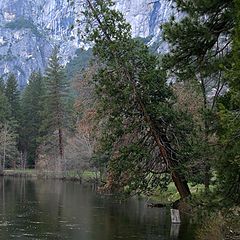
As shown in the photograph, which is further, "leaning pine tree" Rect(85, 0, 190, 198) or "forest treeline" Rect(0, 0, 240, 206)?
"leaning pine tree" Rect(85, 0, 190, 198)

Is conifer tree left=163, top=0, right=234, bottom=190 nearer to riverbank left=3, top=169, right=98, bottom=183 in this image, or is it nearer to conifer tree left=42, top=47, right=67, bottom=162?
riverbank left=3, top=169, right=98, bottom=183

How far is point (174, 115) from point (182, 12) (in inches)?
224

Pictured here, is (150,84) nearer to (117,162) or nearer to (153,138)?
(153,138)

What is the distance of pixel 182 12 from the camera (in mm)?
13117

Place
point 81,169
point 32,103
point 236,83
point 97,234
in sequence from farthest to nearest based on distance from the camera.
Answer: point 32,103
point 81,169
point 97,234
point 236,83

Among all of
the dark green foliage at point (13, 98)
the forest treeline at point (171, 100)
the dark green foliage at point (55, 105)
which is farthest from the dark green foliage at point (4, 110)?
the forest treeline at point (171, 100)

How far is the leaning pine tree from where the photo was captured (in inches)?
700

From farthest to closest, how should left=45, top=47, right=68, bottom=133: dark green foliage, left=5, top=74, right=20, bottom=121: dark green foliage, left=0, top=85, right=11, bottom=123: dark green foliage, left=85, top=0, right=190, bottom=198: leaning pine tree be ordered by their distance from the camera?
left=5, top=74, right=20, bottom=121: dark green foliage, left=0, top=85, right=11, bottom=123: dark green foliage, left=45, top=47, right=68, bottom=133: dark green foliage, left=85, top=0, right=190, bottom=198: leaning pine tree

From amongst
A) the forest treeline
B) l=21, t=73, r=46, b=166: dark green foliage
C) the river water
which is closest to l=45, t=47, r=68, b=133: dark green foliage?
l=21, t=73, r=46, b=166: dark green foliage

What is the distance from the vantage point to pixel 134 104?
1819 cm

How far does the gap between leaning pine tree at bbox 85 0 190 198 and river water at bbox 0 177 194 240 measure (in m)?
3.25

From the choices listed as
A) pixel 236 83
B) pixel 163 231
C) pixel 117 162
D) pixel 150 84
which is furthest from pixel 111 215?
pixel 236 83

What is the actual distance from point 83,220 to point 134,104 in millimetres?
8520

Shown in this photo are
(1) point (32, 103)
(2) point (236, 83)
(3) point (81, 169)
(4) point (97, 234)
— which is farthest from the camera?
(1) point (32, 103)
